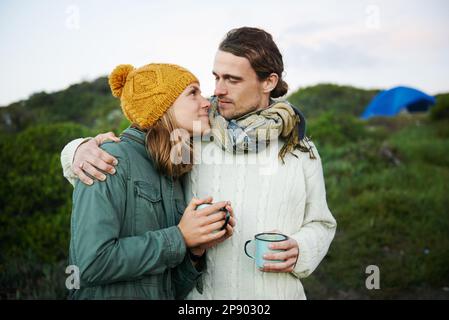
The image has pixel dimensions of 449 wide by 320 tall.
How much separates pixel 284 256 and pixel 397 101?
17.0m

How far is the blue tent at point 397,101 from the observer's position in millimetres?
17047

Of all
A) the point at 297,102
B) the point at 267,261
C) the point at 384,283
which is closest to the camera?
the point at 267,261

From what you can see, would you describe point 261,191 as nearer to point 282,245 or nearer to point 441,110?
point 282,245

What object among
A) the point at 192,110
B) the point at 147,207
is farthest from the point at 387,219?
the point at 147,207

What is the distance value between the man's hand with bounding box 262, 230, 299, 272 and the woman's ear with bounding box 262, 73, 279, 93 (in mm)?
950

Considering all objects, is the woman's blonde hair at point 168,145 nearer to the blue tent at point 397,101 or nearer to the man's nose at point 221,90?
the man's nose at point 221,90

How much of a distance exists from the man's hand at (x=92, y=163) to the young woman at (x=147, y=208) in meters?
0.03

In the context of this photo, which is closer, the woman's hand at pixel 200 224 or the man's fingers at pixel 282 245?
the woman's hand at pixel 200 224

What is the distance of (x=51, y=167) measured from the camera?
5.66 metres

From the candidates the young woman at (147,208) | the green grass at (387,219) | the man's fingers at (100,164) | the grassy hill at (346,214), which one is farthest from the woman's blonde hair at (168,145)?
the green grass at (387,219)

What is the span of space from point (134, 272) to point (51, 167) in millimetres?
4447

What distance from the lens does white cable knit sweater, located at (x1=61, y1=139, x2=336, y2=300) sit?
2168 mm

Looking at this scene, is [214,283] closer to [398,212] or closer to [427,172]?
[398,212]
